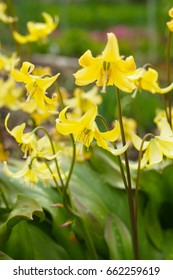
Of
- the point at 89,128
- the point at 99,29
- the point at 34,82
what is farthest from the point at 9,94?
the point at 99,29

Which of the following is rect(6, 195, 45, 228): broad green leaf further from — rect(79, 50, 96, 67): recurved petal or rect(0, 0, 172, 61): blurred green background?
rect(0, 0, 172, 61): blurred green background

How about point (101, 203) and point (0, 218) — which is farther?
point (101, 203)

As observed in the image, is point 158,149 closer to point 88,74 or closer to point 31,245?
point 88,74

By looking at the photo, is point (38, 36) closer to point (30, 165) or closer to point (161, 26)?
point (30, 165)

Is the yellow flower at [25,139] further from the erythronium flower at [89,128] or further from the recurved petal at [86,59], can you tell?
the recurved petal at [86,59]

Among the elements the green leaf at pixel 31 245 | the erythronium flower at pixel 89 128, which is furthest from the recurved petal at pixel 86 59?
the green leaf at pixel 31 245
